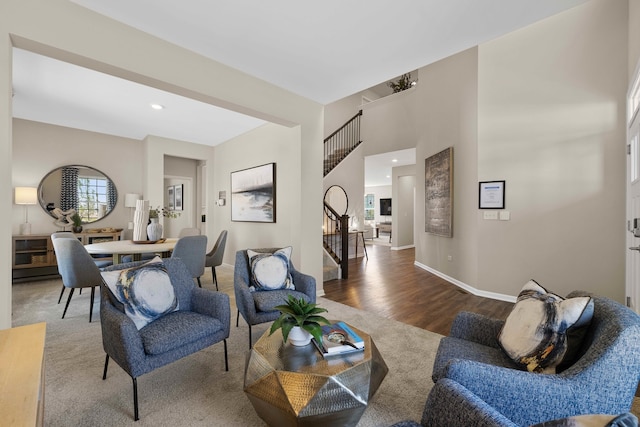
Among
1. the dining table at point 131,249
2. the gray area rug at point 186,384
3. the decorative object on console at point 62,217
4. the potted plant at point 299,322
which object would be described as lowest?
the gray area rug at point 186,384

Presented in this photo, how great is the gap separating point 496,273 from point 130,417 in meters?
4.28

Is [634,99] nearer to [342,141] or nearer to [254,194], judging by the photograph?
[254,194]

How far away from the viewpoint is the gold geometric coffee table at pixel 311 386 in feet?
4.24

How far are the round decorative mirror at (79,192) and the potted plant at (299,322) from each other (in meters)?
5.52

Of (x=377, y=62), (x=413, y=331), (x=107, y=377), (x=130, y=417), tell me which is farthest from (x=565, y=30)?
(x=107, y=377)

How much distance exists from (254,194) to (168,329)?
3508 millimetres

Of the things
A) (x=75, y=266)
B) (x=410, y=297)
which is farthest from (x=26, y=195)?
(x=410, y=297)

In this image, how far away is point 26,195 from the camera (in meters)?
4.58

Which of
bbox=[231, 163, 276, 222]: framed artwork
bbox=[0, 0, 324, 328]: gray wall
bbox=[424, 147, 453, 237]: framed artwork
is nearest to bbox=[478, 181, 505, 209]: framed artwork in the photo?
bbox=[424, 147, 453, 237]: framed artwork

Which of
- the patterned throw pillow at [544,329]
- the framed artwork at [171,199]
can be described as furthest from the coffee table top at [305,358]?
the framed artwork at [171,199]

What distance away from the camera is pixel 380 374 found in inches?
61.3

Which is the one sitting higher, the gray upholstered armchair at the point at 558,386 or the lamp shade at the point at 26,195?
the lamp shade at the point at 26,195

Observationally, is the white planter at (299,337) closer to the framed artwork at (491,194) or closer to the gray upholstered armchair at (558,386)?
the gray upholstered armchair at (558,386)

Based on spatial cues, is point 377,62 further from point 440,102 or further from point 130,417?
point 130,417
